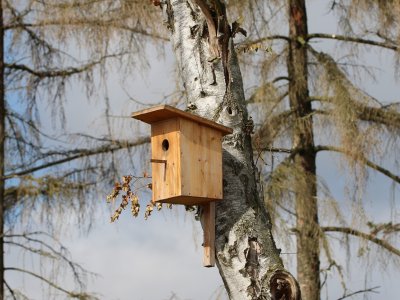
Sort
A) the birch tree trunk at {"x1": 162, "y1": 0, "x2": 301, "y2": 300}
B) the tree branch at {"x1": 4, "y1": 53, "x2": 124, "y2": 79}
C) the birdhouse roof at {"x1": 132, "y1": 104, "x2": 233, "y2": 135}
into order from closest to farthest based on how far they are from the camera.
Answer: the birch tree trunk at {"x1": 162, "y1": 0, "x2": 301, "y2": 300} < the birdhouse roof at {"x1": 132, "y1": 104, "x2": 233, "y2": 135} < the tree branch at {"x1": 4, "y1": 53, "x2": 124, "y2": 79}

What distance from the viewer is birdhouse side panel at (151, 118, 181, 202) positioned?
11.5 feet

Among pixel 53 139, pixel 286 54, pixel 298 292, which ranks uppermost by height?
pixel 286 54

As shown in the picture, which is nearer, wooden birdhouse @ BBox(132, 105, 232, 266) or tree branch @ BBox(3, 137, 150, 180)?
wooden birdhouse @ BBox(132, 105, 232, 266)

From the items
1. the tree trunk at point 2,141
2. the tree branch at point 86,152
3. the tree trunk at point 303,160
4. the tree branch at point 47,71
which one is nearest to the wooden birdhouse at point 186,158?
the tree trunk at point 303,160

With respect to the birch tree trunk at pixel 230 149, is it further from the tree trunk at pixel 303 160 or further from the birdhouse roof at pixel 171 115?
the tree trunk at pixel 303 160

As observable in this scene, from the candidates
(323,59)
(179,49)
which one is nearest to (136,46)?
(323,59)

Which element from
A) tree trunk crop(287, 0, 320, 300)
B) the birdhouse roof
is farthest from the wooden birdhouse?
tree trunk crop(287, 0, 320, 300)

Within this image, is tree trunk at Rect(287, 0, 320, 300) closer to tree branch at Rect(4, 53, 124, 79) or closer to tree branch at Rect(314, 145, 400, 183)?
tree branch at Rect(314, 145, 400, 183)

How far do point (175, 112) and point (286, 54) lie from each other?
358 cm

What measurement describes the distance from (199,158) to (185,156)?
0.06 metres

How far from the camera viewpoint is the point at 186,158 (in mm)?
3547

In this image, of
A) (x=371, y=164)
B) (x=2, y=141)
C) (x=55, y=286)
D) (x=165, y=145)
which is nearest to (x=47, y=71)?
(x=2, y=141)

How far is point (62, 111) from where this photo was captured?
7.47m

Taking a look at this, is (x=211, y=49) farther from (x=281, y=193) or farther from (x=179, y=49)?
(x=281, y=193)
